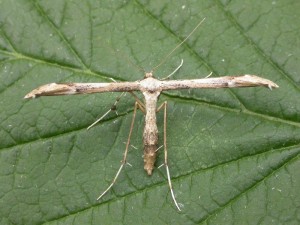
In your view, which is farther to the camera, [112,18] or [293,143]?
[112,18]

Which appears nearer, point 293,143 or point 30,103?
point 293,143

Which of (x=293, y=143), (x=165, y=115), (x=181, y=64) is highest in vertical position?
(x=181, y=64)

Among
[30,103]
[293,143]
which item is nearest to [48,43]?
[30,103]

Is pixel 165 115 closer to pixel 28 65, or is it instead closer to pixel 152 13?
pixel 152 13

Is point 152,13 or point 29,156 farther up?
point 152,13

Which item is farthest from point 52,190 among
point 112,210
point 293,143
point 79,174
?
point 293,143

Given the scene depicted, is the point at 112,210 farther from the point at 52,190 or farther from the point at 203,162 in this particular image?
the point at 203,162

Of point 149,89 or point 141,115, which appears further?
point 141,115
